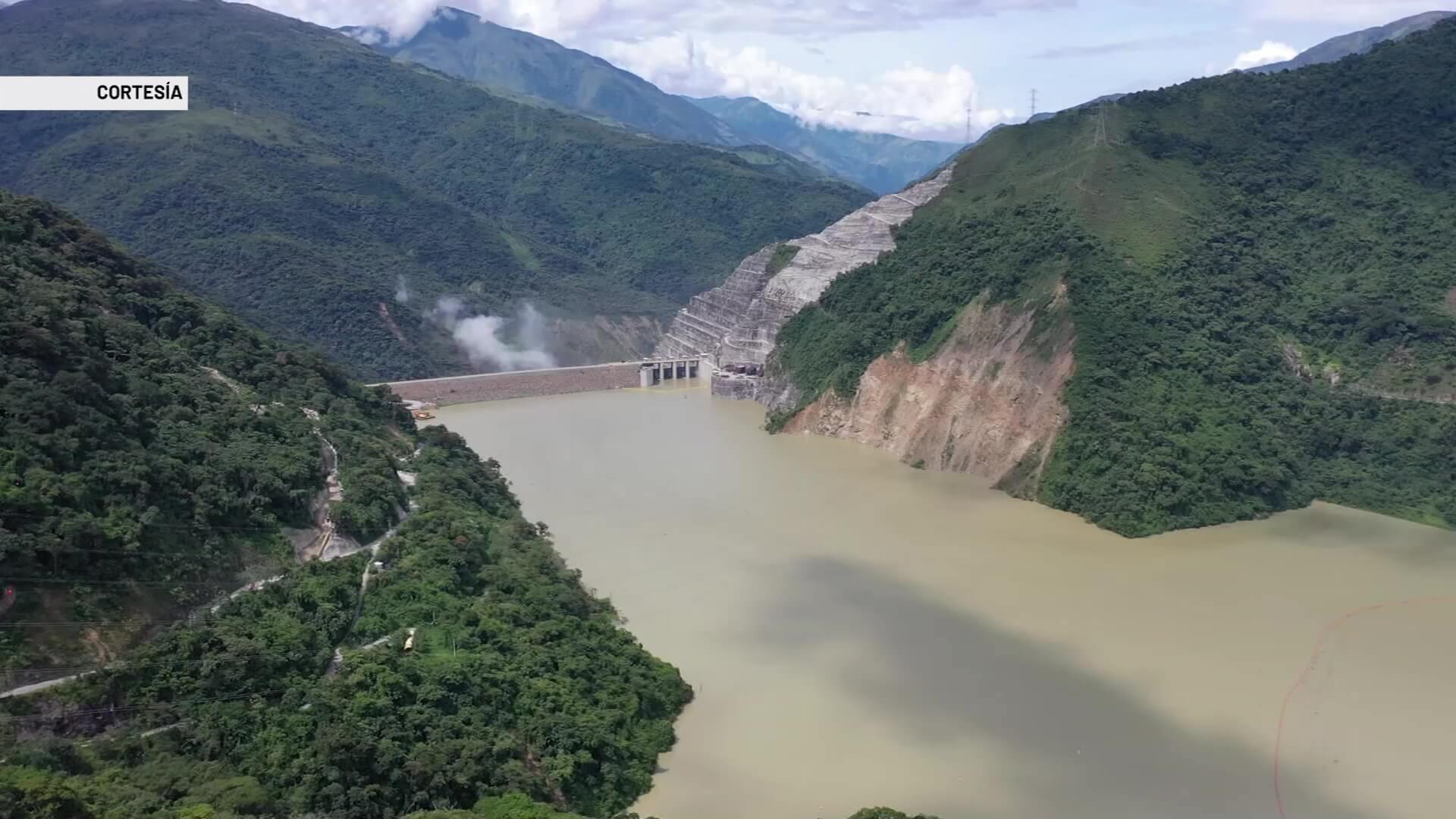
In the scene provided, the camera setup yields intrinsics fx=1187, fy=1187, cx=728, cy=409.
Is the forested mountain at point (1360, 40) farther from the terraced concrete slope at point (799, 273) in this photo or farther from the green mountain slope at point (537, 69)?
the green mountain slope at point (537, 69)

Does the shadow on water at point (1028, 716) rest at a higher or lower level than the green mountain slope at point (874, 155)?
lower

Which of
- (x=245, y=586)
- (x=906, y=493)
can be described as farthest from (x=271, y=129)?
(x=245, y=586)

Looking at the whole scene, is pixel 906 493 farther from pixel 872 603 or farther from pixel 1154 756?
pixel 1154 756

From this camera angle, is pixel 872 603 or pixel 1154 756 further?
pixel 872 603

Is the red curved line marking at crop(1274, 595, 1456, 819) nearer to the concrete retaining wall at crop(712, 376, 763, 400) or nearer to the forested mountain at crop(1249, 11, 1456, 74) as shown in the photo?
the concrete retaining wall at crop(712, 376, 763, 400)

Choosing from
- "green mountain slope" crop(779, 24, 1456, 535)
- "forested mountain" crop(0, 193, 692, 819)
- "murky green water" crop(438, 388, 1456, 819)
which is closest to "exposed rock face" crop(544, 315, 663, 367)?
"green mountain slope" crop(779, 24, 1456, 535)

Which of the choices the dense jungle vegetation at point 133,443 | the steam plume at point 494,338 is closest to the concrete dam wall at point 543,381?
the steam plume at point 494,338
